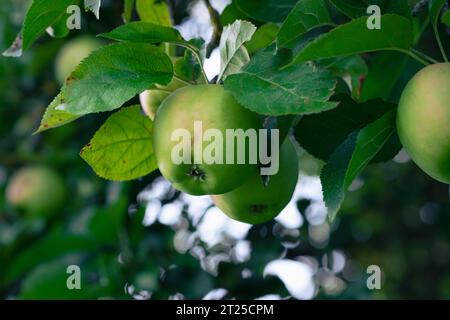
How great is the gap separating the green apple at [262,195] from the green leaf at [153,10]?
0.38 meters

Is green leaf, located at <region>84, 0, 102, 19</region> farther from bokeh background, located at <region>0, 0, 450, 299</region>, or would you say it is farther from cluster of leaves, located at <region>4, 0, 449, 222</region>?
bokeh background, located at <region>0, 0, 450, 299</region>

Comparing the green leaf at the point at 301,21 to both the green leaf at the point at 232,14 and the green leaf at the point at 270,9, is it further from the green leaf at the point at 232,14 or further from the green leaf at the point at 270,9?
the green leaf at the point at 232,14

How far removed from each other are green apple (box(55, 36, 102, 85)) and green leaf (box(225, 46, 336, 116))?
1213mm

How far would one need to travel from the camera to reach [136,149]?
3.48ft

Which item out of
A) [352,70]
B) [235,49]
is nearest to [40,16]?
[235,49]

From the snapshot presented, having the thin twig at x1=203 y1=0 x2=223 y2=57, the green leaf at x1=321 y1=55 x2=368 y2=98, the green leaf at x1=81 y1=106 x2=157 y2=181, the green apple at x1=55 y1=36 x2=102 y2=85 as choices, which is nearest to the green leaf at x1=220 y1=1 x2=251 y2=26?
the thin twig at x1=203 y1=0 x2=223 y2=57

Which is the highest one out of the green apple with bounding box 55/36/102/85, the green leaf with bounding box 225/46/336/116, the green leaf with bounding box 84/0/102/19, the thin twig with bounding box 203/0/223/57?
the green leaf with bounding box 84/0/102/19

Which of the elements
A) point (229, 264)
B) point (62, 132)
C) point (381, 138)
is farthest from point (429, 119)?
point (62, 132)

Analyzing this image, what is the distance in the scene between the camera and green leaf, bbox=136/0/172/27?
131 cm

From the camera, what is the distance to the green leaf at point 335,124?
41.5 inches

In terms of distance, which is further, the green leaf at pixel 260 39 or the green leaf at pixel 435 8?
the green leaf at pixel 260 39

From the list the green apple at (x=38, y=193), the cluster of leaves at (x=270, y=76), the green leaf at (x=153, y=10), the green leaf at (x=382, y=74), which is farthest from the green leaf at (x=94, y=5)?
the green apple at (x=38, y=193)

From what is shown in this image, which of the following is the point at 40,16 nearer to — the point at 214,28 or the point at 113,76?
the point at 113,76

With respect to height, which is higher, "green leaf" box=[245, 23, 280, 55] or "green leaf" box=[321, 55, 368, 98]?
"green leaf" box=[245, 23, 280, 55]
